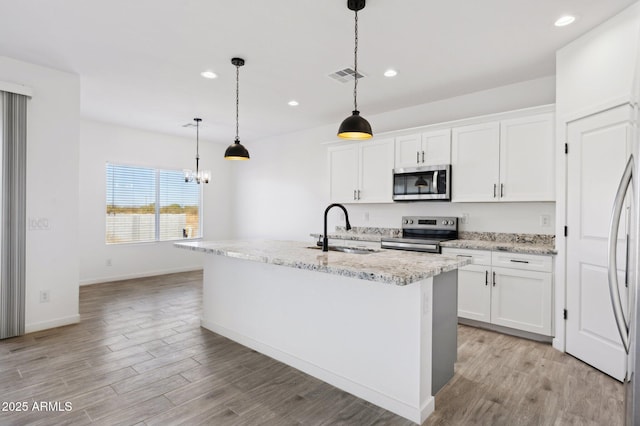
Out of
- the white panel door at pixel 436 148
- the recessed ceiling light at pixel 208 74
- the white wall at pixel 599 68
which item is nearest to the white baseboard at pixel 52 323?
the recessed ceiling light at pixel 208 74

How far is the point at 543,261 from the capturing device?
3.22 m

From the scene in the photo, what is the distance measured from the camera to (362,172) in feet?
16.1

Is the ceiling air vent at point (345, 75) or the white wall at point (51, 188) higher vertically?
the ceiling air vent at point (345, 75)

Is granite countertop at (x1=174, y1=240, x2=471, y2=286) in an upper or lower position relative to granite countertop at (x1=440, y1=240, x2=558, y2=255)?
upper

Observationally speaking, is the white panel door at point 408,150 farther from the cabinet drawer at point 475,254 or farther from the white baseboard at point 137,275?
the white baseboard at point 137,275

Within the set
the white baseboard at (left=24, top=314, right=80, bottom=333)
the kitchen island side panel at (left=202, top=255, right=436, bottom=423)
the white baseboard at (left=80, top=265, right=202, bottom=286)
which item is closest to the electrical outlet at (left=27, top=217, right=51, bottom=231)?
the white baseboard at (left=24, top=314, right=80, bottom=333)

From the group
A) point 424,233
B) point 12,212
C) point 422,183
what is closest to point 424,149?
point 422,183

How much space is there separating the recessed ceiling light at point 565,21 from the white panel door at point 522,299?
2130 mm

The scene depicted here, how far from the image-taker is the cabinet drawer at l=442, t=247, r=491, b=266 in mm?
3561

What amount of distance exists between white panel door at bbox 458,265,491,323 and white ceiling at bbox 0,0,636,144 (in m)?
2.12

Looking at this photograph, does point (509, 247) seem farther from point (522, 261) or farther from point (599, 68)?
point (599, 68)

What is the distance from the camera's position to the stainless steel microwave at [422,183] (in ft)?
13.4

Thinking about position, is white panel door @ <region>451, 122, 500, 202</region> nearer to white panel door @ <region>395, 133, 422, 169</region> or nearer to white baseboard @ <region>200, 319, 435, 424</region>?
white panel door @ <region>395, 133, 422, 169</region>

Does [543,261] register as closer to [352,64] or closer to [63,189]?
[352,64]
